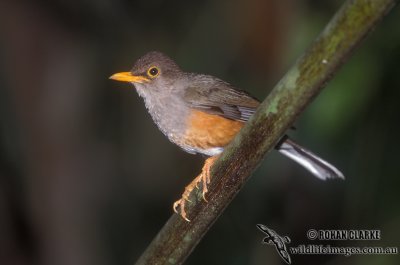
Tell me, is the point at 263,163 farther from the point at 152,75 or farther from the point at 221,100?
the point at 152,75

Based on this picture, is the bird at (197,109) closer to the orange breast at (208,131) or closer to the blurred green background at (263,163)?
the orange breast at (208,131)

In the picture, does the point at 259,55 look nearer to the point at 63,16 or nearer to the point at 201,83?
the point at 201,83

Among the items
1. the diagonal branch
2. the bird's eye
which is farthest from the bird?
the diagonal branch

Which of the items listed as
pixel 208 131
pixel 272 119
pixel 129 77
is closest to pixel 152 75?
pixel 129 77

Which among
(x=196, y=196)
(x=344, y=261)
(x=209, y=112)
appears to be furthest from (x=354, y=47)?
(x=344, y=261)

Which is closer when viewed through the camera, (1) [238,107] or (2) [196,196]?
(2) [196,196]

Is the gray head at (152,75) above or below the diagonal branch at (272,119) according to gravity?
Result: below

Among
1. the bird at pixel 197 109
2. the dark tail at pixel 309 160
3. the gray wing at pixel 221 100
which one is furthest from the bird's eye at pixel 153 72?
the dark tail at pixel 309 160

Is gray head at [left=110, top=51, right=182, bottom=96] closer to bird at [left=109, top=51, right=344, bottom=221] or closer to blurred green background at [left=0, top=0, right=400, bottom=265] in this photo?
bird at [left=109, top=51, right=344, bottom=221]
